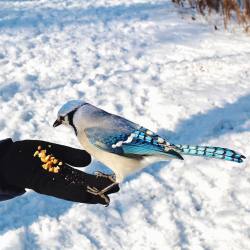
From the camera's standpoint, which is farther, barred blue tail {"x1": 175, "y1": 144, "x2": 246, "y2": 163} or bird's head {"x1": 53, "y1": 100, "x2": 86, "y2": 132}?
bird's head {"x1": 53, "y1": 100, "x2": 86, "y2": 132}

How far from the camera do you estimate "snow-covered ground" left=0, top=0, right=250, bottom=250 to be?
335 centimetres

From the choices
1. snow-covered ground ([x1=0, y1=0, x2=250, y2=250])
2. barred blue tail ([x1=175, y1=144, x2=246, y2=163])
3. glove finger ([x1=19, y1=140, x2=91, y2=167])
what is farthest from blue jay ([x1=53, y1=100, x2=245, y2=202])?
snow-covered ground ([x1=0, y1=0, x2=250, y2=250])

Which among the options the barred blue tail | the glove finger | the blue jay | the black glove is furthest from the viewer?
the glove finger

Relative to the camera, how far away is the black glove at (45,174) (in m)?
2.96

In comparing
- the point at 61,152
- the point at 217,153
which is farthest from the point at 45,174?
the point at 217,153

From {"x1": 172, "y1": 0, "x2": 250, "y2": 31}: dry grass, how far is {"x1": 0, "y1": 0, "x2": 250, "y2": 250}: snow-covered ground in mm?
237

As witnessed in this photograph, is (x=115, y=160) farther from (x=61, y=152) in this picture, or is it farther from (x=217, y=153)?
(x=217, y=153)

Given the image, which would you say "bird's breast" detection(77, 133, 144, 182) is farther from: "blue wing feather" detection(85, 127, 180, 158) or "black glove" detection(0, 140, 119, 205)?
"black glove" detection(0, 140, 119, 205)

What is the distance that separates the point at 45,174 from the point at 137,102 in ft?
6.89

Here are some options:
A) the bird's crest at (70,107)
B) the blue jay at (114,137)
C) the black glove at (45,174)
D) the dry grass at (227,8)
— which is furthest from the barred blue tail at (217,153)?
the dry grass at (227,8)

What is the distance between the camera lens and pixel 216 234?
328cm

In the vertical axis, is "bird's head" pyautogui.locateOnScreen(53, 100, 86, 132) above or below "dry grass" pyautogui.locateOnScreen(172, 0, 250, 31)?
above

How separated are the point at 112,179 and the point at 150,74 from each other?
2.53 meters

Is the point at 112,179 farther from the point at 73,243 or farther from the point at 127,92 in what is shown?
the point at 127,92
